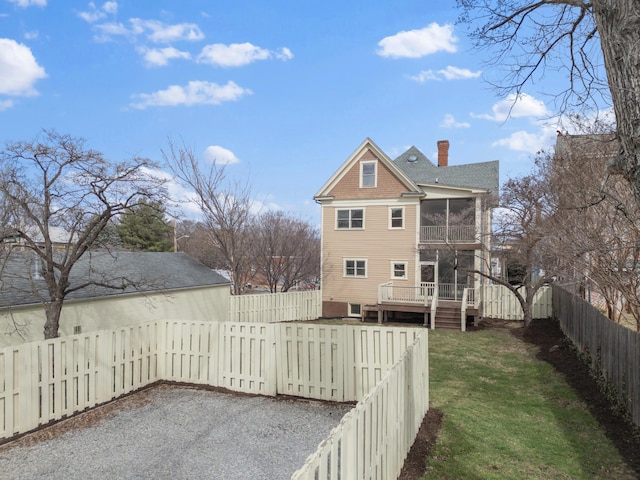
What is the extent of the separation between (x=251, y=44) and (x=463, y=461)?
13.1 m

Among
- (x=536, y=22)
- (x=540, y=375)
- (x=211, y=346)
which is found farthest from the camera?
(x=540, y=375)

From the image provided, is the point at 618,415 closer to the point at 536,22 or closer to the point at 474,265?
the point at 536,22

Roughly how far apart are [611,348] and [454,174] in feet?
49.7

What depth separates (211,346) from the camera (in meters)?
7.77

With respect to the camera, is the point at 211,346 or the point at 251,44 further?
the point at 251,44

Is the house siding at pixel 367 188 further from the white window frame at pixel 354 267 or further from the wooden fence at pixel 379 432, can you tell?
the wooden fence at pixel 379 432

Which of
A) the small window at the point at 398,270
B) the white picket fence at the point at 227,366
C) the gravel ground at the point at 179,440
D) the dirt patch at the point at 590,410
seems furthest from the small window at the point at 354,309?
the gravel ground at the point at 179,440

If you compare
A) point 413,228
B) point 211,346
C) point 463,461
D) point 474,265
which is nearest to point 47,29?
point 211,346

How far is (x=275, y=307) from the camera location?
17.9m

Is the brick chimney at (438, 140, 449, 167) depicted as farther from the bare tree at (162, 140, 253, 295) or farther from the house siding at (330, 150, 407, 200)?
the bare tree at (162, 140, 253, 295)

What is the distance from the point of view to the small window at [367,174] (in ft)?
64.8

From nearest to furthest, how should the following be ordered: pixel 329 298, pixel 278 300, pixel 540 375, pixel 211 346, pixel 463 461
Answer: pixel 463 461 → pixel 211 346 → pixel 540 375 → pixel 278 300 → pixel 329 298

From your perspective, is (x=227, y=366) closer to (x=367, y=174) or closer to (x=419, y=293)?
(x=419, y=293)

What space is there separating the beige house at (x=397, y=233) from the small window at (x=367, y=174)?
5cm
